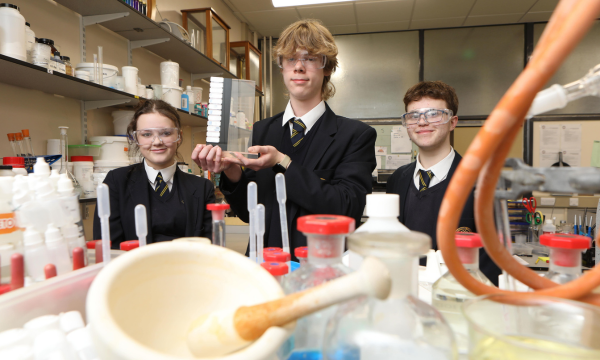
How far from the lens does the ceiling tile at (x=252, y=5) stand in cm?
392

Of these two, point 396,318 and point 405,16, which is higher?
point 405,16

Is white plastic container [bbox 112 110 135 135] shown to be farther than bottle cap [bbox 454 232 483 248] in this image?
Yes

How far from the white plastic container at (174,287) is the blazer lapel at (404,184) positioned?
4.32 ft

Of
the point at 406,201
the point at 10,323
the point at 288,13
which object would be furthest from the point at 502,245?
the point at 288,13

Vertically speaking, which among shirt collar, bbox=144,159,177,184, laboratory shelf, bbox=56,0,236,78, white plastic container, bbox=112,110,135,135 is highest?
laboratory shelf, bbox=56,0,236,78

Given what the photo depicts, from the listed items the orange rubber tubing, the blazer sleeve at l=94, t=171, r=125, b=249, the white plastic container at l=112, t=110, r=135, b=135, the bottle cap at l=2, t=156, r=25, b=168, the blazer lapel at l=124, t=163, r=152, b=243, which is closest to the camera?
the orange rubber tubing

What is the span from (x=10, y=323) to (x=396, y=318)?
0.51 m

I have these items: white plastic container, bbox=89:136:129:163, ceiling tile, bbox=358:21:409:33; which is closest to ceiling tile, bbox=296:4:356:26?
ceiling tile, bbox=358:21:409:33

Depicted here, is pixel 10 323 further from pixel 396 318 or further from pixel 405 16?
pixel 405 16

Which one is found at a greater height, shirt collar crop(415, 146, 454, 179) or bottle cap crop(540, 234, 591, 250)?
shirt collar crop(415, 146, 454, 179)

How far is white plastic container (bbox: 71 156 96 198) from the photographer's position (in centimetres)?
184

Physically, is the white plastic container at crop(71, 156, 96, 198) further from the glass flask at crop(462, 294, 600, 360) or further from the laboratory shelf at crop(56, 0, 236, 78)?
the glass flask at crop(462, 294, 600, 360)

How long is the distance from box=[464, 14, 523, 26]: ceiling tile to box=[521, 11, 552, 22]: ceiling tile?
82mm

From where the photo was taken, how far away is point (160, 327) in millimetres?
423
